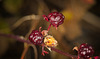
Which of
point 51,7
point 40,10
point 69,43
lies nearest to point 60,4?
point 51,7

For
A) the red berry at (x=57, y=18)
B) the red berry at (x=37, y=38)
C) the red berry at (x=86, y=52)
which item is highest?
the red berry at (x=57, y=18)

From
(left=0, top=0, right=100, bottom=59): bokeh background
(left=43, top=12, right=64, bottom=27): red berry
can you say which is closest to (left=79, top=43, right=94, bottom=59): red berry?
(left=43, top=12, right=64, bottom=27): red berry

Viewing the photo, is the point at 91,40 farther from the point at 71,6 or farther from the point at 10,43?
the point at 10,43

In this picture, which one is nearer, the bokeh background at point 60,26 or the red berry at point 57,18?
the red berry at point 57,18

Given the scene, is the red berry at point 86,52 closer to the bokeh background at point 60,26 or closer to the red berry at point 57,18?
the red berry at point 57,18

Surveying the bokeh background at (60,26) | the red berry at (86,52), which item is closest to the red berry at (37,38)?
the red berry at (86,52)

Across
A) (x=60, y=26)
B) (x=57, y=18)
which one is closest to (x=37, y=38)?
(x=57, y=18)

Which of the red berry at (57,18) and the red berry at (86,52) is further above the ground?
the red berry at (57,18)

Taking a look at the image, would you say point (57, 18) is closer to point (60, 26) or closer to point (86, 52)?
point (86, 52)

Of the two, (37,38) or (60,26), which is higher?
(60,26)
